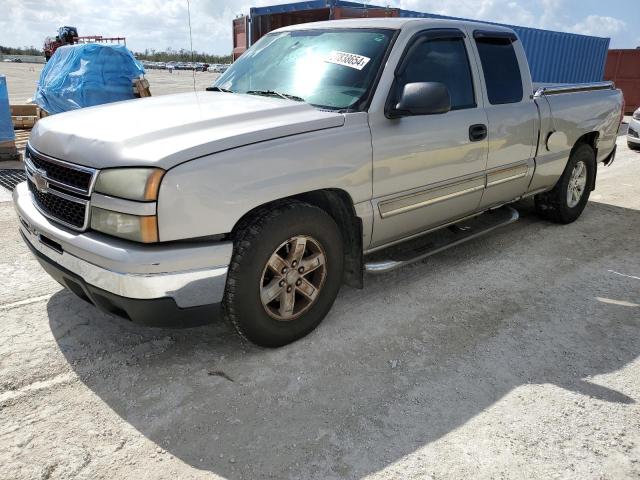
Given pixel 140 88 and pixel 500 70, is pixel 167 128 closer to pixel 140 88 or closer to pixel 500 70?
pixel 500 70

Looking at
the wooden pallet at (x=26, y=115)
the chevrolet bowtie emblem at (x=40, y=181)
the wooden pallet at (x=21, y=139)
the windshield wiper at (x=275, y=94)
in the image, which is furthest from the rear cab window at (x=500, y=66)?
the wooden pallet at (x=26, y=115)

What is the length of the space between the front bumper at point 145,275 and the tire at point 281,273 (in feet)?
0.37

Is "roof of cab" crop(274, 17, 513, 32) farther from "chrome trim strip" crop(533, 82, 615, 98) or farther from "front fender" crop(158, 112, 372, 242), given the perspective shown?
"chrome trim strip" crop(533, 82, 615, 98)

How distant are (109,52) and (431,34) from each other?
7174 mm

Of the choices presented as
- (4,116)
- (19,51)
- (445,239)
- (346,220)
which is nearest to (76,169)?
(346,220)

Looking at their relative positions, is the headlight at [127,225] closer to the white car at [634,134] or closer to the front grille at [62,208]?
the front grille at [62,208]

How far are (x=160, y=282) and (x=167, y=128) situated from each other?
2.64ft

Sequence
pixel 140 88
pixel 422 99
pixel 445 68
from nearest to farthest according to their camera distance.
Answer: pixel 422 99 < pixel 445 68 < pixel 140 88

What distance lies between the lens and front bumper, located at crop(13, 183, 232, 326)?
2.48 meters

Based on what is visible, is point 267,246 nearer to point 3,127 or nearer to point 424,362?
point 424,362

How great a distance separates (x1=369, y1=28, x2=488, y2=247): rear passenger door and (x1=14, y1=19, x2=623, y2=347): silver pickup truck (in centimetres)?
1

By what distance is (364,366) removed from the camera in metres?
2.98

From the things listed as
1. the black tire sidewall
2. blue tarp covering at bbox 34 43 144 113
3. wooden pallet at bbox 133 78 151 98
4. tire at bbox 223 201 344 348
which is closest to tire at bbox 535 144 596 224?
the black tire sidewall

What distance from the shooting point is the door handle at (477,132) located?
12.7 ft
